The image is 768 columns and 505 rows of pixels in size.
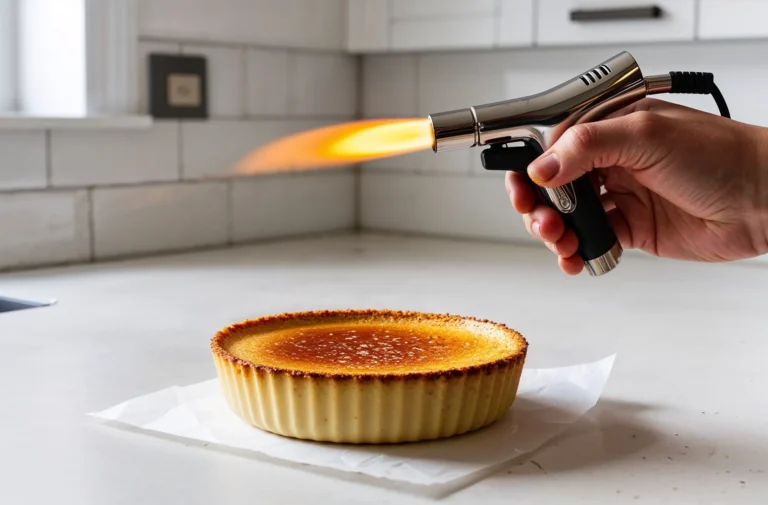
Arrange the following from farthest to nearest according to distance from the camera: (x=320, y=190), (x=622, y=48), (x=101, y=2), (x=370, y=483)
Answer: (x=320, y=190) < (x=622, y=48) < (x=101, y=2) < (x=370, y=483)

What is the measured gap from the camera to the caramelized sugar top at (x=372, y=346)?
72 centimetres

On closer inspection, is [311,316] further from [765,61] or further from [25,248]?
[765,61]

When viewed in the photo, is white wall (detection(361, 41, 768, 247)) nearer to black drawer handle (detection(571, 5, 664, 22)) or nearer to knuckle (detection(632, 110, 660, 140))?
black drawer handle (detection(571, 5, 664, 22))

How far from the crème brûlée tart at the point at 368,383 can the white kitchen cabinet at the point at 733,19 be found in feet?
3.05

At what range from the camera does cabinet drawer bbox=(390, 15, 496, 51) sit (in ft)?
5.91

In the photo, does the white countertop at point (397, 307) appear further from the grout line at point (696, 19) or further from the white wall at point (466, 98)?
the grout line at point (696, 19)

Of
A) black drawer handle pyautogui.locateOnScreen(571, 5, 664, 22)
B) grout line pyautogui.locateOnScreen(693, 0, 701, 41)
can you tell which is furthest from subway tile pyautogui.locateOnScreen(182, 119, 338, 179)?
grout line pyautogui.locateOnScreen(693, 0, 701, 41)

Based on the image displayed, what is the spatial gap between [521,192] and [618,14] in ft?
2.53

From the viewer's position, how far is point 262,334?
82 cm

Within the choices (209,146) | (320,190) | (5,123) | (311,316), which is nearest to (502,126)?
(311,316)

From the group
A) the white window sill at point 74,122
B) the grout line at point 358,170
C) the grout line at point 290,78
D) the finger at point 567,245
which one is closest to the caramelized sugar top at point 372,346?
the finger at point 567,245

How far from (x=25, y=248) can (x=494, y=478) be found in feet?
3.53

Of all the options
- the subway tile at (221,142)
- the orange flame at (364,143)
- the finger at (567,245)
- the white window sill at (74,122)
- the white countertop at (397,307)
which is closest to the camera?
the white countertop at (397,307)

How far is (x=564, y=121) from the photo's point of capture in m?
0.79
